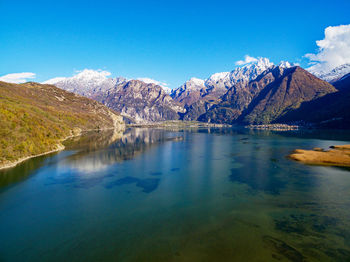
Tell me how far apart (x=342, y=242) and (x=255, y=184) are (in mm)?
23825

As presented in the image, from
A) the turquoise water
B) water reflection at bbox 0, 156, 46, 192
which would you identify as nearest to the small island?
the turquoise water

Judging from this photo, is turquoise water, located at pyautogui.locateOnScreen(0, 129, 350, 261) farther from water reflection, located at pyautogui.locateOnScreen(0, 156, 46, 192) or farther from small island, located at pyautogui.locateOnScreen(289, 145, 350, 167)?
small island, located at pyautogui.locateOnScreen(289, 145, 350, 167)

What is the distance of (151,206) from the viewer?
37688mm

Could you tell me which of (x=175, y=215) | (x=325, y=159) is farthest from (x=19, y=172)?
(x=325, y=159)

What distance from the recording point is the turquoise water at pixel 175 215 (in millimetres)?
25016

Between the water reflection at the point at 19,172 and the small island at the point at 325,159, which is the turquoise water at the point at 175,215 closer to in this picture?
the water reflection at the point at 19,172

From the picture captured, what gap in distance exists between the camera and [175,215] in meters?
34.2

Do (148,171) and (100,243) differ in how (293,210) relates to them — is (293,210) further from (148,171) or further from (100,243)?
(148,171)

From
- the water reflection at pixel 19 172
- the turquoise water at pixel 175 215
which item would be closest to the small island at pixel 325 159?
the turquoise water at pixel 175 215

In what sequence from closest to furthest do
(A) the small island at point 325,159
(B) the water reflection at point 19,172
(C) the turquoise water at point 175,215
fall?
1. (C) the turquoise water at point 175,215
2. (B) the water reflection at point 19,172
3. (A) the small island at point 325,159

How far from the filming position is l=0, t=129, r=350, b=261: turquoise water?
82.1ft

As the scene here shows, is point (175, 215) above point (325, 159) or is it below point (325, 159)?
below

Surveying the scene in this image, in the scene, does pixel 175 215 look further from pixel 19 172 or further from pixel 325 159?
pixel 325 159

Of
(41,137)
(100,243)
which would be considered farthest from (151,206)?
(41,137)
